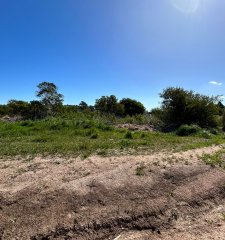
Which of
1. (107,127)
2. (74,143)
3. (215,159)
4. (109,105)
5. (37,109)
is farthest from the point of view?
(109,105)

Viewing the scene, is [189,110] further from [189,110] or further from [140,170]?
[140,170]

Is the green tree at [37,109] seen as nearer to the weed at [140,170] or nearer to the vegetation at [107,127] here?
the vegetation at [107,127]

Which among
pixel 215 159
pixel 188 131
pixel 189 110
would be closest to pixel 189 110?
pixel 189 110

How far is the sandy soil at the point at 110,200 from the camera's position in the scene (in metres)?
4.05

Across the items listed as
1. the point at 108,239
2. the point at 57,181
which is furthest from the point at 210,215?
the point at 57,181

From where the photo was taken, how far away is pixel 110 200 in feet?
15.7

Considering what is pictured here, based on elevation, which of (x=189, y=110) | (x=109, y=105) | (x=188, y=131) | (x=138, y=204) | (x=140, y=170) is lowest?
(x=138, y=204)

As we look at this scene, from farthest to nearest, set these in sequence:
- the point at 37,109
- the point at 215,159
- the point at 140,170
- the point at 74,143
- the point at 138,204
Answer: the point at 37,109
the point at 74,143
the point at 215,159
the point at 140,170
the point at 138,204

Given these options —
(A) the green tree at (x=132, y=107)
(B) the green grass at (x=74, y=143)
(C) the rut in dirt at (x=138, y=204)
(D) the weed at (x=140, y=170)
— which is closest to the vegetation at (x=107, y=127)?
(B) the green grass at (x=74, y=143)

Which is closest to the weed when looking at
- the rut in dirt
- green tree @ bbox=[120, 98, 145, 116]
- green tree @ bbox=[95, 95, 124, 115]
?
the rut in dirt

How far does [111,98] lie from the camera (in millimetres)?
39375

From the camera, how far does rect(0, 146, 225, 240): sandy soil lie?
405cm

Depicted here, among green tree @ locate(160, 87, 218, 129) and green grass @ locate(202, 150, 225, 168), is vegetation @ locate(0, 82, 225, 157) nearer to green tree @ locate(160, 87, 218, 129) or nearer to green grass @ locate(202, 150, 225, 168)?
green tree @ locate(160, 87, 218, 129)

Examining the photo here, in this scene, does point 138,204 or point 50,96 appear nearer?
point 138,204
